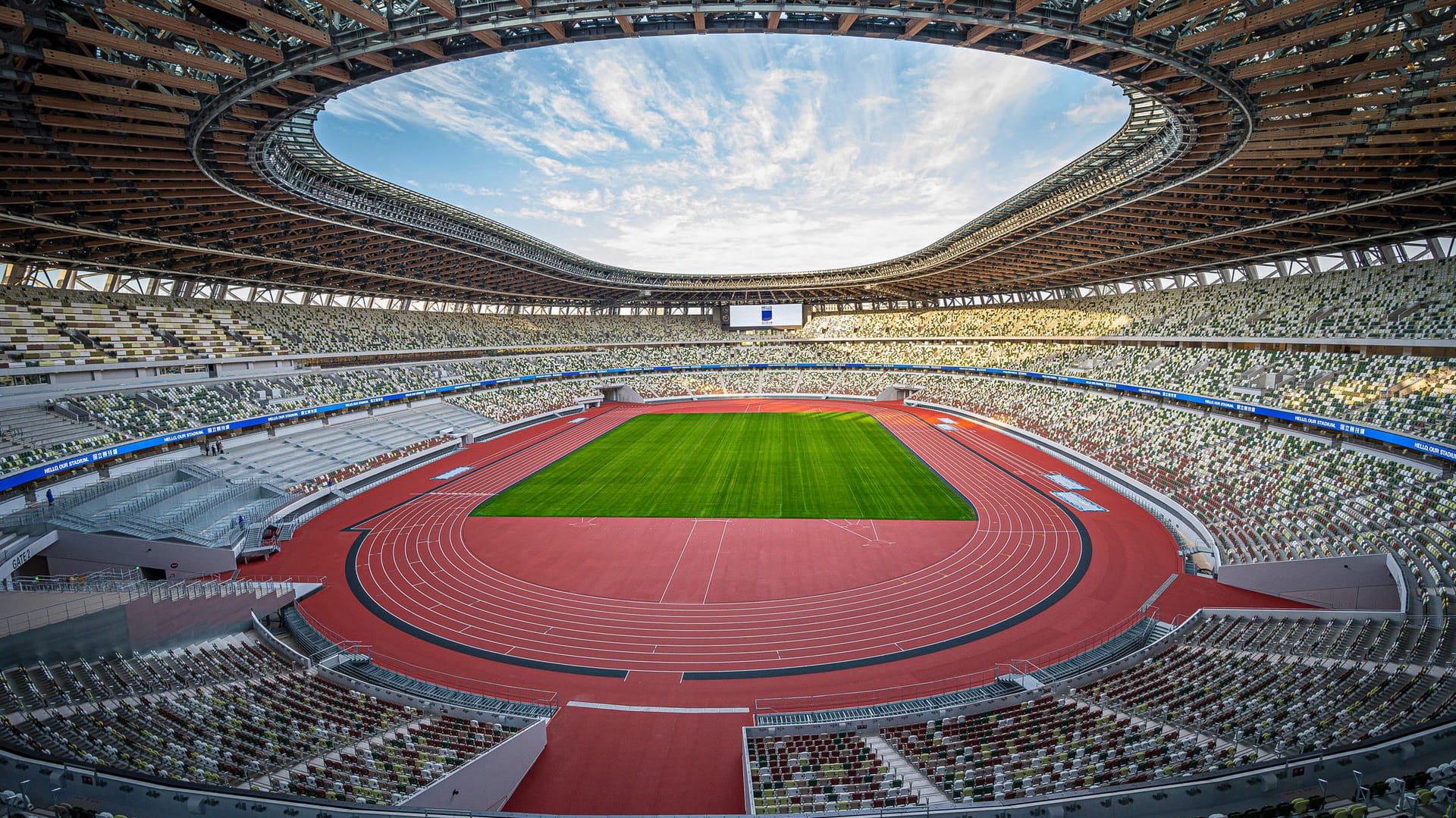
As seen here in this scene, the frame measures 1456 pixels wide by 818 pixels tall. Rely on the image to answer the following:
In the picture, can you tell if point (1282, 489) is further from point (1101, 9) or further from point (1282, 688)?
point (1101, 9)

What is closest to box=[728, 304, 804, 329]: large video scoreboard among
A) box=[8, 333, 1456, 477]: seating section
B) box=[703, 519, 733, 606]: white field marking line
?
box=[8, 333, 1456, 477]: seating section

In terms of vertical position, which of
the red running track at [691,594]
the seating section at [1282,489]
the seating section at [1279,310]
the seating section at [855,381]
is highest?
the seating section at [1279,310]

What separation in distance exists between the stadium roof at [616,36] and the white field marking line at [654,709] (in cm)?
1445

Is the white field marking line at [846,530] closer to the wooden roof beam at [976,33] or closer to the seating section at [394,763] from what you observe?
the seating section at [394,763]

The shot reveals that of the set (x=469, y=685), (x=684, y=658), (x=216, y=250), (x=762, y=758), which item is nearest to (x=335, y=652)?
(x=469, y=685)

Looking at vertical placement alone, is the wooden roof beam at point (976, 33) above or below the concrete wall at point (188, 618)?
above

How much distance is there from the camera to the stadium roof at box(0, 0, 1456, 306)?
1134cm

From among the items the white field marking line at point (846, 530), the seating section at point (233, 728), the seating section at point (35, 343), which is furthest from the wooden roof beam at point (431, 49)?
the seating section at point (35, 343)

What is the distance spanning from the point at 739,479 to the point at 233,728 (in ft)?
79.1

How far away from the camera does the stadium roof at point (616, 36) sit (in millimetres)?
11336

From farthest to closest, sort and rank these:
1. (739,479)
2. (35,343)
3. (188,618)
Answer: (739,479), (35,343), (188,618)

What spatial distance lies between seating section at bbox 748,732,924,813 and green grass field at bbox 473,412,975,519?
14.9 m

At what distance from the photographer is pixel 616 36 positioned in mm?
13352

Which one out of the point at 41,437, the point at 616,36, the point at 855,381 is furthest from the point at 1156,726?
the point at 855,381
